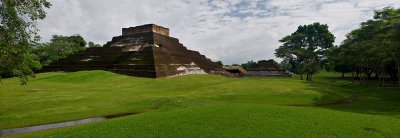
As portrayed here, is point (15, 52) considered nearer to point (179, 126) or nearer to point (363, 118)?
point (179, 126)

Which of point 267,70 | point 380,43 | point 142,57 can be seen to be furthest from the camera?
Answer: point 267,70

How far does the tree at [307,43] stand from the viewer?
68.8 meters

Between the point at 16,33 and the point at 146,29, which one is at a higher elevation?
the point at 146,29

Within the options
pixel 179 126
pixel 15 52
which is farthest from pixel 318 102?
pixel 15 52

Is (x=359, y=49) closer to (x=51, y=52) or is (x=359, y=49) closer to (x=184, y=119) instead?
(x=184, y=119)

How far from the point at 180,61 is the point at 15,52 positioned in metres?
40.7

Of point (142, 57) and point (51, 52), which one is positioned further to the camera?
point (51, 52)

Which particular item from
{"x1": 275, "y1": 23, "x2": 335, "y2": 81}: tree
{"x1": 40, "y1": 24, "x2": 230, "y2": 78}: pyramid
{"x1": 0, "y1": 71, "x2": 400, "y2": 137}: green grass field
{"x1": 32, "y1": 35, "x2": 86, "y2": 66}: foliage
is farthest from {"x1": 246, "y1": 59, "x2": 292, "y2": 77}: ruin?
{"x1": 0, "y1": 71, "x2": 400, "y2": 137}: green grass field

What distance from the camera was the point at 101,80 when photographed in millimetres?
42219

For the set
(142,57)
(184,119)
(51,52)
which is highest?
(51,52)

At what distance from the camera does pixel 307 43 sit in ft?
258

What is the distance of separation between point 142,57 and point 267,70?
40.1 meters

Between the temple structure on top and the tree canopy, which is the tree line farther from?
the temple structure on top

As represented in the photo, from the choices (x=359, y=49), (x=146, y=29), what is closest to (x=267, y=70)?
(x=146, y=29)
